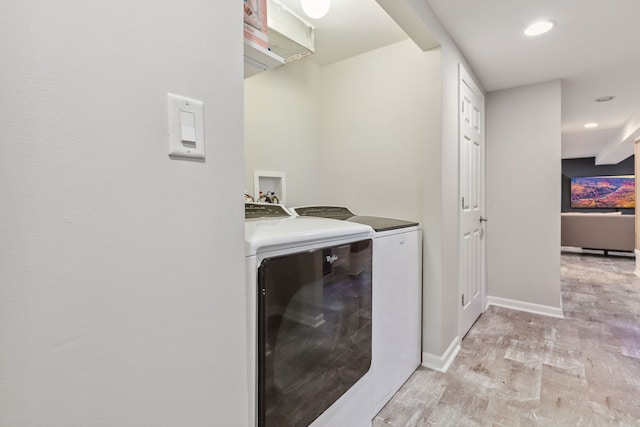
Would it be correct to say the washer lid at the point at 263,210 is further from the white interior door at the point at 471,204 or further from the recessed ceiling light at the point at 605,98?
the recessed ceiling light at the point at 605,98

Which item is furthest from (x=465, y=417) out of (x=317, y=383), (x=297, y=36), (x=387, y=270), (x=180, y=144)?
(x=297, y=36)

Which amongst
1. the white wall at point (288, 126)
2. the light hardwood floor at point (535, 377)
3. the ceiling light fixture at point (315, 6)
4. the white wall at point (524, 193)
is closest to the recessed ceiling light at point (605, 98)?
the white wall at point (524, 193)

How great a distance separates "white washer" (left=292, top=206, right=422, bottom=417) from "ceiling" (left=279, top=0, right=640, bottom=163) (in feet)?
3.78

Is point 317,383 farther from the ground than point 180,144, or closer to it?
closer to it

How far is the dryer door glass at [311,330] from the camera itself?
2.96 feet

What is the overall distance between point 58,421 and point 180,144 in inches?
20.1

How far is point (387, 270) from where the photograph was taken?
158 cm

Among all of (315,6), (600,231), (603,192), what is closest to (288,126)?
(315,6)

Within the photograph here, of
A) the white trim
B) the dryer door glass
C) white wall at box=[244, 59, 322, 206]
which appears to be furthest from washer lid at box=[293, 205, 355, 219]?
the white trim

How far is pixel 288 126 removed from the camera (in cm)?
221

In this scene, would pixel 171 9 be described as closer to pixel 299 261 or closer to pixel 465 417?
pixel 299 261

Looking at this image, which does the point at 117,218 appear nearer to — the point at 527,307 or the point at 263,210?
the point at 263,210

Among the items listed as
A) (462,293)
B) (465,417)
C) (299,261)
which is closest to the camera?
(299,261)

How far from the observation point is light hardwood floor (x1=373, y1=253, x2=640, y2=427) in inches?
60.4
